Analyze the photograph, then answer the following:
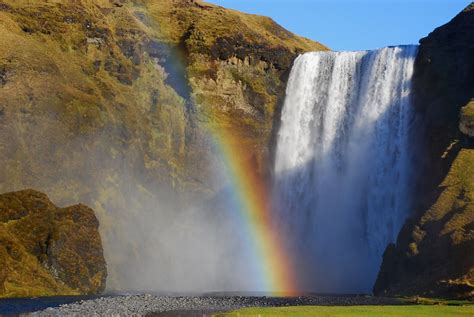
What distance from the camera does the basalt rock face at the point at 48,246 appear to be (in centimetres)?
6962

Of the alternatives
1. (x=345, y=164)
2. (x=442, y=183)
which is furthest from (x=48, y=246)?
(x=345, y=164)

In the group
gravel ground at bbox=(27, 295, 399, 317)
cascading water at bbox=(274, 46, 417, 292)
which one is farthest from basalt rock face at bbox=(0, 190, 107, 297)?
cascading water at bbox=(274, 46, 417, 292)

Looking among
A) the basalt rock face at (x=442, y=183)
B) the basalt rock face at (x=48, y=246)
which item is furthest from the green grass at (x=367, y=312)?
the basalt rock face at (x=48, y=246)

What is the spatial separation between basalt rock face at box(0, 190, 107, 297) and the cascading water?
2745cm

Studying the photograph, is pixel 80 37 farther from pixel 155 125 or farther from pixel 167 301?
pixel 167 301

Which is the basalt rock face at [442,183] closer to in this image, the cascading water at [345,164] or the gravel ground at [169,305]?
the cascading water at [345,164]

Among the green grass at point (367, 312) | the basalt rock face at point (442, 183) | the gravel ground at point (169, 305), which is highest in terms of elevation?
the basalt rock face at point (442, 183)

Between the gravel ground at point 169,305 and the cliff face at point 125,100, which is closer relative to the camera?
the gravel ground at point 169,305

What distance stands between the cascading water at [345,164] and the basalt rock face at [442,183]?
3.28m

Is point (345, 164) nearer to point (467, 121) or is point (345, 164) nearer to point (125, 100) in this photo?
point (467, 121)

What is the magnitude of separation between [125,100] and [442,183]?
47.9m

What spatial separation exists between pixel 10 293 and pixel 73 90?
40.2m

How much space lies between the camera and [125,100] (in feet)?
342

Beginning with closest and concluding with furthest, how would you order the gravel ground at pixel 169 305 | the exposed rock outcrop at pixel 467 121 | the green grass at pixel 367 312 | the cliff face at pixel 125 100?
the green grass at pixel 367 312 → the gravel ground at pixel 169 305 → the exposed rock outcrop at pixel 467 121 → the cliff face at pixel 125 100
